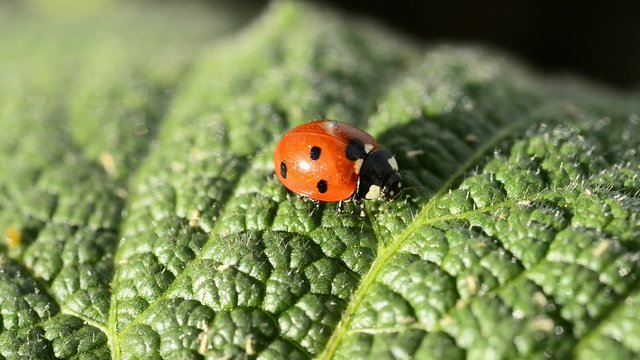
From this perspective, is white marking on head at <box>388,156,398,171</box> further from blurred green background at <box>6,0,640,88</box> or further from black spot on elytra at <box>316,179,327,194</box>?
blurred green background at <box>6,0,640,88</box>

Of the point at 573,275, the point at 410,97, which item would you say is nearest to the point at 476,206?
the point at 573,275

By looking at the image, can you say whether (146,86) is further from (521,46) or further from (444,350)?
(521,46)

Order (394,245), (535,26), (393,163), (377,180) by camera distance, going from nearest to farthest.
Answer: (394,245)
(377,180)
(393,163)
(535,26)

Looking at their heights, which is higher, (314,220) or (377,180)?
(377,180)

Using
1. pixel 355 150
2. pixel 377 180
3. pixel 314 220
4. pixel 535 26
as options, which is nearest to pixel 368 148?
pixel 355 150

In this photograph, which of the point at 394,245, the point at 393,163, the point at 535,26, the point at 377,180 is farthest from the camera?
the point at 535,26

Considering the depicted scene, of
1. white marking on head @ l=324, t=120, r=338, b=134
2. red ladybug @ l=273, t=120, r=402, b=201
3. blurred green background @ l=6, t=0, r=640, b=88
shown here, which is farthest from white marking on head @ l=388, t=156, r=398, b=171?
blurred green background @ l=6, t=0, r=640, b=88

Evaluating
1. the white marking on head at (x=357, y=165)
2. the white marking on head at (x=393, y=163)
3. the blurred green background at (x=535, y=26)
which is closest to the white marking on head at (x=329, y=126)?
the white marking on head at (x=357, y=165)

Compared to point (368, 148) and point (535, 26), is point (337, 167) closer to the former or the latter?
point (368, 148)
